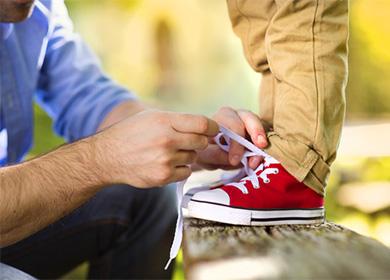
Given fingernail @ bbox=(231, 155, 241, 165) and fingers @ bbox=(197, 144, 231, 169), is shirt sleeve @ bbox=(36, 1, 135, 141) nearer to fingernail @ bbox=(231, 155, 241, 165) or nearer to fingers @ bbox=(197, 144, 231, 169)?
fingers @ bbox=(197, 144, 231, 169)

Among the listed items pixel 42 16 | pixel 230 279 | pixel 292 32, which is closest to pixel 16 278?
pixel 230 279

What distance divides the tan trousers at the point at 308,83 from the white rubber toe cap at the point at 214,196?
13 centimetres

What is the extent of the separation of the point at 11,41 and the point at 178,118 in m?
0.78

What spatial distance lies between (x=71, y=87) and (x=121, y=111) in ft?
0.61

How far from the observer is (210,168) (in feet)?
4.76

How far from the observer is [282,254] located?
875 millimetres

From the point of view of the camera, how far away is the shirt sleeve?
1.83 meters

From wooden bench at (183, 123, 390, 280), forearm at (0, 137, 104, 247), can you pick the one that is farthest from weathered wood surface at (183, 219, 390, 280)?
forearm at (0, 137, 104, 247)

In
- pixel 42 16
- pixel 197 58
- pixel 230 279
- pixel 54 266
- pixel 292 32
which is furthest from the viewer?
pixel 197 58

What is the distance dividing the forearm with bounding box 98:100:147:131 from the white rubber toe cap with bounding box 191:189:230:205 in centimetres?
65

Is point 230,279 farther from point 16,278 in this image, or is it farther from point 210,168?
point 210,168

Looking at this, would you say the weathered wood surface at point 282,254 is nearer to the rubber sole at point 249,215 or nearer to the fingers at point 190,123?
the rubber sole at point 249,215

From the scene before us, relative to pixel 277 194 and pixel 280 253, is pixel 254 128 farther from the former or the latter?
pixel 280 253

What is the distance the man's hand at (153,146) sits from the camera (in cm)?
112
